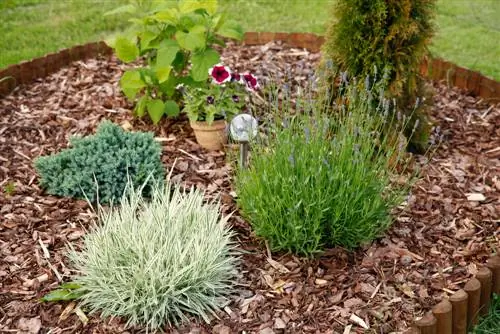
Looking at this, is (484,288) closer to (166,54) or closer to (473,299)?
(473,299)

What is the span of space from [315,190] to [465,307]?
3.02ft

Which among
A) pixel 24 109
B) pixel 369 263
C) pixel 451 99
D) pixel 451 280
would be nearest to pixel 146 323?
pixel 369 263

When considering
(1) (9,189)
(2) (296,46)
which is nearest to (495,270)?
(1) (9,189)

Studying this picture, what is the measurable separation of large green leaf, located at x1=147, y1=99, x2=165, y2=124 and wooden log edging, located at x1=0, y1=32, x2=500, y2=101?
4.89 feet

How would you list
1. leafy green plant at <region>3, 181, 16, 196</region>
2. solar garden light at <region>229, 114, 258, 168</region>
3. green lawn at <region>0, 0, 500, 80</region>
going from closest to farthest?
solar garden light at <region>229, 114, 258, 168</region> < leafy green plant at <region>3, 181, 16, 196</region> < green lawn at <region>0, 0, 500, 80</region>

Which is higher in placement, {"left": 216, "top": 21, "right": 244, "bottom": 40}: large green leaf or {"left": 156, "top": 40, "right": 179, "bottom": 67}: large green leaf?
{"left": 216, "top": 21, "right": 244, "bottom": 40}: large green leaf

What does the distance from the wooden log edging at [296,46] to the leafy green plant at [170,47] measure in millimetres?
1310

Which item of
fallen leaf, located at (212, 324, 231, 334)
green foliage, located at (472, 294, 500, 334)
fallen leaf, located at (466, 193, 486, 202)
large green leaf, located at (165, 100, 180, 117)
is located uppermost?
large green leaf, located at (165, 100, 180, 117)

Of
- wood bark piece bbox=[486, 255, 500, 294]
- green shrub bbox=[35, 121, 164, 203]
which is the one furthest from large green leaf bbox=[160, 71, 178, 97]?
wood bark piece bbox=[486, 255, 500, 294]

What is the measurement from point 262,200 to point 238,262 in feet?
1.18

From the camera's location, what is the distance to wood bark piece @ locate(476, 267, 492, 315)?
11.5 ft

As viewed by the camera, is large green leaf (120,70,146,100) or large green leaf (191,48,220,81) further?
large green leaf (120,70,146,100)

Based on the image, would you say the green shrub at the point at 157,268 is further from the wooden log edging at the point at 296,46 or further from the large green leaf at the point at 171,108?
the wooden log edging at the point at 296,46

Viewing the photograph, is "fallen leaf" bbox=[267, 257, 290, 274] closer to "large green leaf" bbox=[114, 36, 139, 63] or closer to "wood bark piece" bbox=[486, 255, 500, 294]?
"wood bark piece" bbox=[486, 255, 500, 294]
